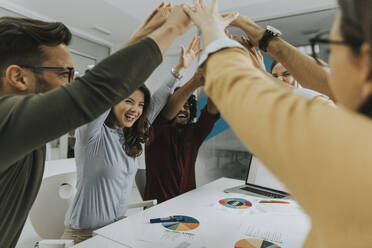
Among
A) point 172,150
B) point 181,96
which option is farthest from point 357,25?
point 172,150

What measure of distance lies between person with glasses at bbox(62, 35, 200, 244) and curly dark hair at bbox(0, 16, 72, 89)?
513 mm

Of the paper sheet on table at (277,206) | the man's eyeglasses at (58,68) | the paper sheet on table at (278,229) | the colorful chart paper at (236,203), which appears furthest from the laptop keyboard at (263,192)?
the man's eyeglasses at (58,68)

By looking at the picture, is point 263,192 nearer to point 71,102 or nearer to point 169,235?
point 169,235

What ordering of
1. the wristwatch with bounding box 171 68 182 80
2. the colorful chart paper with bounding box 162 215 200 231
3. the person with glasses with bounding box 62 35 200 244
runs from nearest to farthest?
the colorful chart paper with bounding box 162 215 200 231
the person with glasses with bounding box 62 35 200 244
the wristwatch with bounding box 171 68 182 80

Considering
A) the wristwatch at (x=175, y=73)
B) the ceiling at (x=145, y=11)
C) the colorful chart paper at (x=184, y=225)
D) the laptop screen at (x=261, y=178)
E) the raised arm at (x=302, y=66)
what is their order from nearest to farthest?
the raised arm at (x=302, y=66), the colorful chart paper at (x=184, y=225), the wristwatch at (x=175, y=73), the laptop screen at (x=261, y=178), the ceiling at (x=145, y=11)

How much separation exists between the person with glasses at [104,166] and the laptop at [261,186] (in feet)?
2.73

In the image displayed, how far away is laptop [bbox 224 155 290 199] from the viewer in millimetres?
1773

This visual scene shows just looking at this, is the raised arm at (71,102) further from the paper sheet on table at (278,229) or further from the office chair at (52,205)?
the office chair at (52,205)

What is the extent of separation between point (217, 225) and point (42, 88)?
99cm

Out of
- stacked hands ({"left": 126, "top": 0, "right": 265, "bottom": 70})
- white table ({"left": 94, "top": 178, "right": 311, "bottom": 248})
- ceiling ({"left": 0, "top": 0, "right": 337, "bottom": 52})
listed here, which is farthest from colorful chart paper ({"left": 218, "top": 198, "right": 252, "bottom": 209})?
ceiling ({"left": 0, "top": 0, "right": 337, "bottom": 52})

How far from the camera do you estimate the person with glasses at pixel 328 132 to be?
309mm

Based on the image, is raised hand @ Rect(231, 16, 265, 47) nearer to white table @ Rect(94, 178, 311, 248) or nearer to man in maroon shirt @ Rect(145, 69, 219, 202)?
man in maroon shirt @ Rect(145, 69, 219, 202)

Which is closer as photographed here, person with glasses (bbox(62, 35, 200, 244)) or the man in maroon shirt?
person with glasses (bbox(62, 35, 200, 244))

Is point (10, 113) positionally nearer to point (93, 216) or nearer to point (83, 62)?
point (93, 216)
